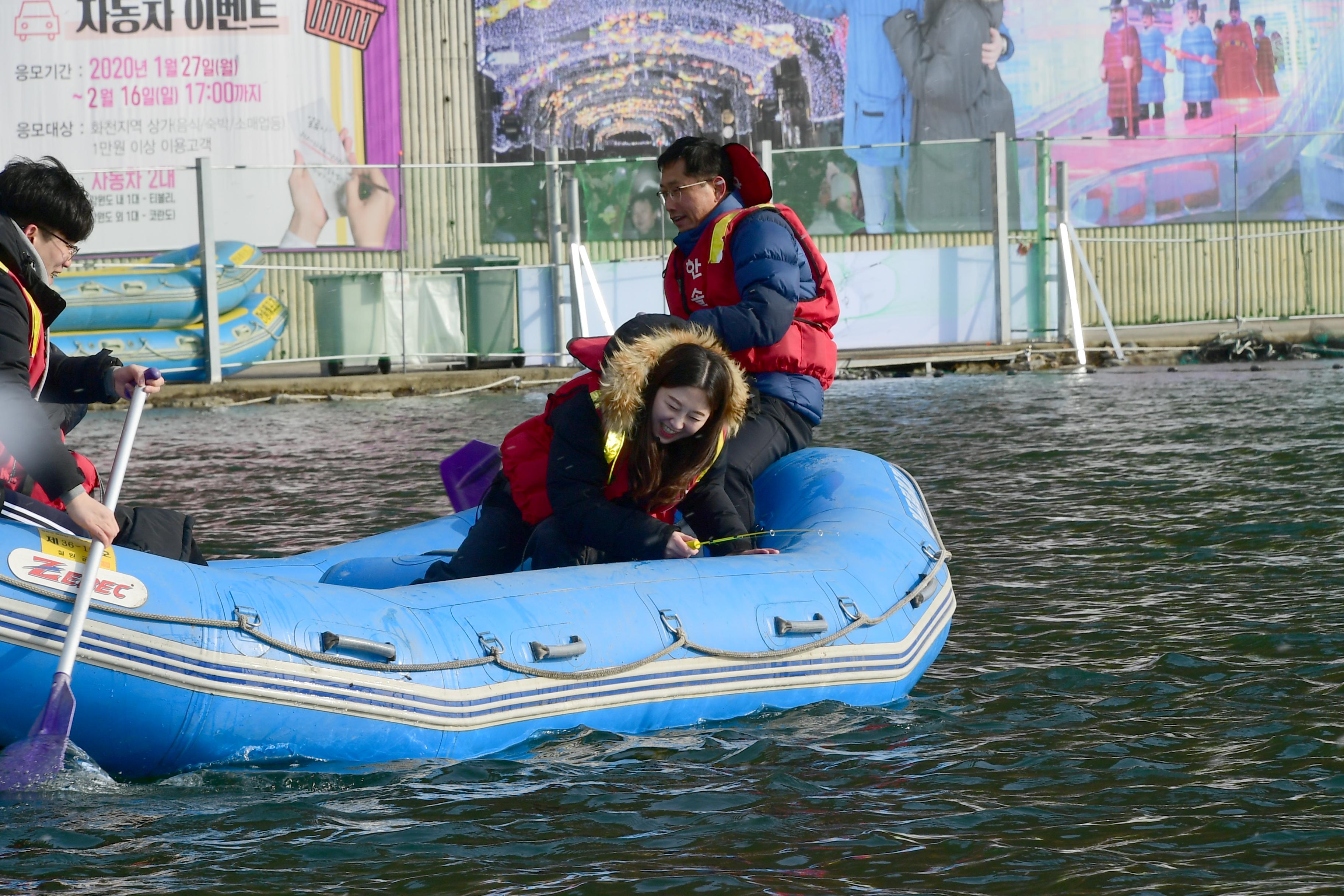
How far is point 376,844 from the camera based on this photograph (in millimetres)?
3383

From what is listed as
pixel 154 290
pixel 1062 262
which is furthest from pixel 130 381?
pixel 1062 262

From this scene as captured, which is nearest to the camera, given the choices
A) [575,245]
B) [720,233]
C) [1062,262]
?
[720,233]

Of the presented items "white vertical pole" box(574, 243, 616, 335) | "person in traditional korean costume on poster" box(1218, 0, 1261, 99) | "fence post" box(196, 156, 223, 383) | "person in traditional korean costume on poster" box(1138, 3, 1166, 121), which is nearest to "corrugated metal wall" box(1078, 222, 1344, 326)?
"person in traditional korean costume on poster" box(1138, 3, 1166, 121)

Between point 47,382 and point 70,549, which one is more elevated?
point 47,382

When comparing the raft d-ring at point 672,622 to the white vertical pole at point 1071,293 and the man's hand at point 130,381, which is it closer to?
the man's hand at point 130,381

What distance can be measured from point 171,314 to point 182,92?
202 inches

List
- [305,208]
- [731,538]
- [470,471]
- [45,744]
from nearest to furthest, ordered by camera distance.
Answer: [45,744] < [731,538] < [470,471] < [305,208]

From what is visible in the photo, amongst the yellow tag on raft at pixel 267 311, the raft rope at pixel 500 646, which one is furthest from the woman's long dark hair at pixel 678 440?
the yellow tag on raft at pixel 267 311

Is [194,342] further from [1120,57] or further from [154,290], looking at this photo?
[1120,57]

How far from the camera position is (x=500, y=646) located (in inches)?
155

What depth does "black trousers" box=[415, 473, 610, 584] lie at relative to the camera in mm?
4523

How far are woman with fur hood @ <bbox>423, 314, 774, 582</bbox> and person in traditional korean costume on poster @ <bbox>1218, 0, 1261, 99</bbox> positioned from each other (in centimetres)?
1780

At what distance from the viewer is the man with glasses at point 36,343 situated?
3648 mm

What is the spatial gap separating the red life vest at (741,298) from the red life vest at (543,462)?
74 centimetres
